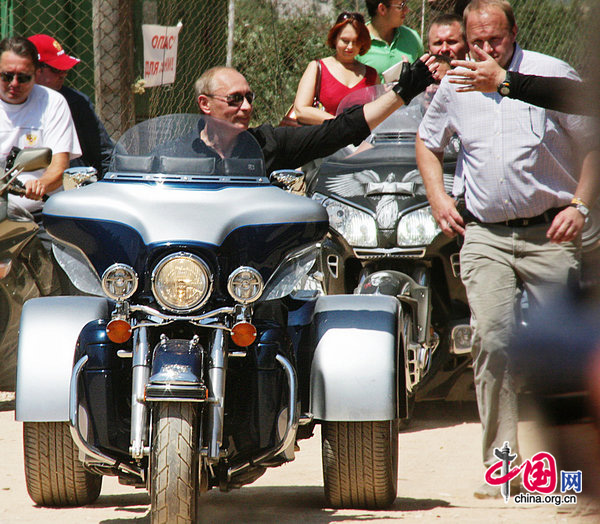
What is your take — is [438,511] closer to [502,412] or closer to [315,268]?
[502,412]

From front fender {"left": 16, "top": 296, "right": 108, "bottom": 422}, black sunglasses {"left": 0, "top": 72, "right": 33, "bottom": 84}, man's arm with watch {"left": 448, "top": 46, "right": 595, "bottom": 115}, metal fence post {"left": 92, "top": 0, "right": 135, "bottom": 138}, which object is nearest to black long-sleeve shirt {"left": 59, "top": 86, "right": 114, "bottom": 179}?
black sunglasses {"left": 0, "top": 72, "right": 33, "bottom": 84}

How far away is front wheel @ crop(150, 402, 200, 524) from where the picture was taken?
11.5 ft

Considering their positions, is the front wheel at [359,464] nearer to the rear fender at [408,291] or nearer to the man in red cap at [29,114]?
the rear fender at [408,291]

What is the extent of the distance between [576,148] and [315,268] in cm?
187

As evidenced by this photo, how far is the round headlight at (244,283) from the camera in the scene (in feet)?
12.3

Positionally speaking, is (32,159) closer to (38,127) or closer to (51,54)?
(38,127)

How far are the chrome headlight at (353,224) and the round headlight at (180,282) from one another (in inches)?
98.0

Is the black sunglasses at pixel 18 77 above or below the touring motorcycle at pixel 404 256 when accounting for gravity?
above

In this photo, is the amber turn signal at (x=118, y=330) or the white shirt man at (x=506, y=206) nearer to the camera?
the amber turn signal at (x=118, y=330)

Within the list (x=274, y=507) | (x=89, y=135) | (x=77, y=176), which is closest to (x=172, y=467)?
(x=274, y=507)

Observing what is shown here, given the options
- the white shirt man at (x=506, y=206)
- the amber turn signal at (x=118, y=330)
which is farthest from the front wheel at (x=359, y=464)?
the amber turn signal at (x=118, y=330)

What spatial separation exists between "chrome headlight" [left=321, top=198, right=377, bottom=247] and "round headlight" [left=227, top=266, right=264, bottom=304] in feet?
7.98

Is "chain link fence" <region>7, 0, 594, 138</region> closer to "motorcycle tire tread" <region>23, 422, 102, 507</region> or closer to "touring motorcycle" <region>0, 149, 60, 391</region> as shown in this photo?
"touring motorcycle" <region>0, 149, 60, 391</region>

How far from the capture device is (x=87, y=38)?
12.2m
